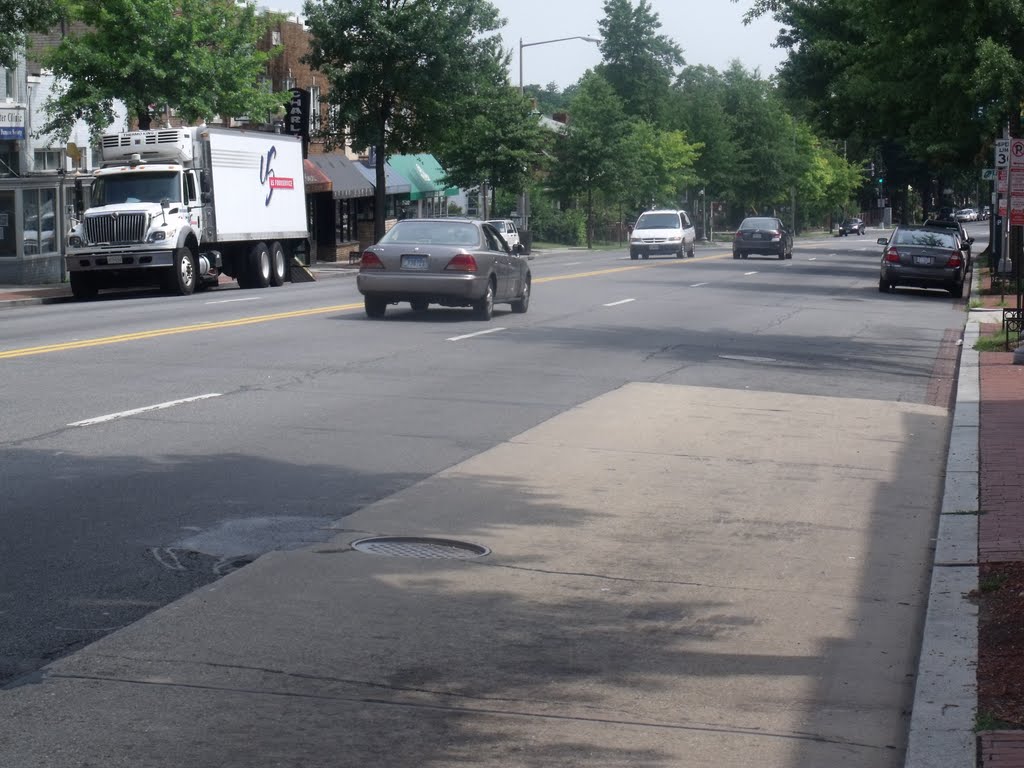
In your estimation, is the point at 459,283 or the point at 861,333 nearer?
the point at 459,283

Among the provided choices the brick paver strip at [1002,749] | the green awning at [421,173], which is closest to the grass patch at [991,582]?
the brick paver strip at [1002,749]

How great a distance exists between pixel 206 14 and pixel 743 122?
87.4 m

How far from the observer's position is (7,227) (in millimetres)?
37688

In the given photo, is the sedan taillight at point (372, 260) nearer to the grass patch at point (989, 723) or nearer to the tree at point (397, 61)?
the grass patch at point (989, 723)

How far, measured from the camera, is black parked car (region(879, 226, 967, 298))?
3425 cm

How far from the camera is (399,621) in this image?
6480 millimetres

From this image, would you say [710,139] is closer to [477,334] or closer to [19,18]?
[19,18]

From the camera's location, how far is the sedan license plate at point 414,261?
21.8 m

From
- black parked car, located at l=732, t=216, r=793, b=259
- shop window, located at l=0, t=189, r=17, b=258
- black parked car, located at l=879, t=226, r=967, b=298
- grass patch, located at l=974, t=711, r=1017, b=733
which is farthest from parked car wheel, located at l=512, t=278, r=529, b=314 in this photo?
black parked car, located at l=732, t=216, r=793, b=259

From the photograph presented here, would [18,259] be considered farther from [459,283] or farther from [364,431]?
[364,431]

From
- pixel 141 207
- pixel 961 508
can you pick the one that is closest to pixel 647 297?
pixel 141 207

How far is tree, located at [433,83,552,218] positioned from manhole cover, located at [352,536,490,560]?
58.8 m

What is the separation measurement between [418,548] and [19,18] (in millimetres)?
23855

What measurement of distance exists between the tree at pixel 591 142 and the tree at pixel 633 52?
52872 mm
